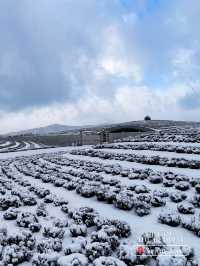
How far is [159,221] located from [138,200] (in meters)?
1.70

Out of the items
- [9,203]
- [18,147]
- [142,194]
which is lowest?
[18,147]

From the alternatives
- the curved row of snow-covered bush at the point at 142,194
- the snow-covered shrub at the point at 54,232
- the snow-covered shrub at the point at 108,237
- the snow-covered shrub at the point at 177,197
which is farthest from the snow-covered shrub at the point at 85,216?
the snow-covered shrub at the point at 177,197

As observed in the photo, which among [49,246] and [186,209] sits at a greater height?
[186,209]

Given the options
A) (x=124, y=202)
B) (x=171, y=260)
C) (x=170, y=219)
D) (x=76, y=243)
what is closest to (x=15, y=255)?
(x=76, y=243)

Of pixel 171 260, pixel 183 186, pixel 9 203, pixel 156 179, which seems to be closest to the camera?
pixel 171 260

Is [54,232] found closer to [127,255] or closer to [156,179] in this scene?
[127,255]

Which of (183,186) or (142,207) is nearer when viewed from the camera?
(142,207)

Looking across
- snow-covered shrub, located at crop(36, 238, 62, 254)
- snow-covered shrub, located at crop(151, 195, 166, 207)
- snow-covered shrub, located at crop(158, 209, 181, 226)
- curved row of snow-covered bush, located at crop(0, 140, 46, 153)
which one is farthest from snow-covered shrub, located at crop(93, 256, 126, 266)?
curved row of snow-covered bush, located at crop(0, 140, 46, 153)

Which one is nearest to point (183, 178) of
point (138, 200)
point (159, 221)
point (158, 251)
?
point (138, 200)

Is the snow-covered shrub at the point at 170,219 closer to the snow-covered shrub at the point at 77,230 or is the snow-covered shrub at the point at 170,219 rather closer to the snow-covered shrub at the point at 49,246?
the snow-covered shrub at the point at 77,230

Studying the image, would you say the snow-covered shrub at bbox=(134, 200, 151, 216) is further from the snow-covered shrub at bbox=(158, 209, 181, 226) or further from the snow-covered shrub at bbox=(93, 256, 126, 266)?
the snow-covered shrub at bbox=(93, 256, 126, 266)

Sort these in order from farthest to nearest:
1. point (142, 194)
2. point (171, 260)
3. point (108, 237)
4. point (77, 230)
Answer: point (142, 194)
point (77, 230)
point (108, 237)
point (171, 260)

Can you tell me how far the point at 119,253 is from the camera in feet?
21.2

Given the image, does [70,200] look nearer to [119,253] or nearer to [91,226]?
[91,226]
